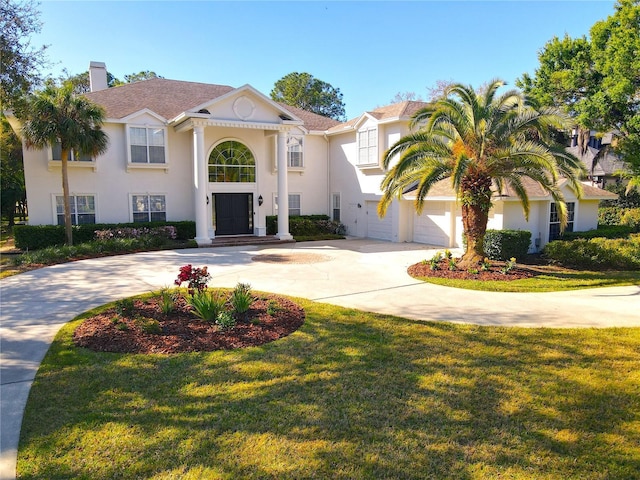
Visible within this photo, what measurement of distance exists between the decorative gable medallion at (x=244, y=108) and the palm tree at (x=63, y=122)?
5538mm

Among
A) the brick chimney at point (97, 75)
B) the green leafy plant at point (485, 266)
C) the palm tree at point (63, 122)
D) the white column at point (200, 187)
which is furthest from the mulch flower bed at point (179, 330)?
the brick chimney at point (97, 75)

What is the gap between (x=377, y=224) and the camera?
853 inches

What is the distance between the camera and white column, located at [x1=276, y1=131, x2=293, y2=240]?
20.6 m

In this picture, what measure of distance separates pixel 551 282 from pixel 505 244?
3081 mm

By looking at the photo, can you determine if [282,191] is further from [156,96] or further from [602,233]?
[602,233]

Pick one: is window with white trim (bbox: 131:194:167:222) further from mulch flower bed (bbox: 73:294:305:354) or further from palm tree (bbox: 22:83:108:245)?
mulch flower bed (bbox: 73:294:305:354)

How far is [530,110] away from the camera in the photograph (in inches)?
462

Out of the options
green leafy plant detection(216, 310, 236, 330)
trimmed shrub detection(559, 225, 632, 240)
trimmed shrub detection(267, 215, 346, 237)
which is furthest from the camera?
trimmed shrub detection(267, 215, 346, 237)

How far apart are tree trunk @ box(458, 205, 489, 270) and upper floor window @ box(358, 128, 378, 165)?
8.61m

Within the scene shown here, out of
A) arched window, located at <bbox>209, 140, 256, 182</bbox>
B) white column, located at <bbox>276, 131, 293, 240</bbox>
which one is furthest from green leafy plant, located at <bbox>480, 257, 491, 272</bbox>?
arched window, located at <bbox>209, 140, 256, 182</bbox>

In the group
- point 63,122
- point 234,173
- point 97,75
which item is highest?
point 97,75

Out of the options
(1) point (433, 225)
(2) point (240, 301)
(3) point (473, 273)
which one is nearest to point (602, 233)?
(1) point (433, 225)

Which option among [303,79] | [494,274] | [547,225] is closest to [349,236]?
[547,225]

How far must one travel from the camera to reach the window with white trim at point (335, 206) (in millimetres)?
24281
